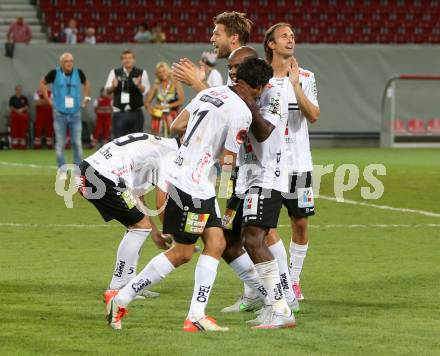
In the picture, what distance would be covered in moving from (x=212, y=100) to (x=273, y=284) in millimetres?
1394

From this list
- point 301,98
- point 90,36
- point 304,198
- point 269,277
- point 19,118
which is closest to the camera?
point 269,277

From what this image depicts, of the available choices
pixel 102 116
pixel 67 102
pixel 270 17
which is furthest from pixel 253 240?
pixel 270 17

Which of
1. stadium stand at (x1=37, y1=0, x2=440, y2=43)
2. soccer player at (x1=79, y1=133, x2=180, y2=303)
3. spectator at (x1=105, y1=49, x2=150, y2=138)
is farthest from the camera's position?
stadium stand at (x1=37, y1=0, x2=440, y2=43)

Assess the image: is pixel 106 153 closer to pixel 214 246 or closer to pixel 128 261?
pixel 128 261

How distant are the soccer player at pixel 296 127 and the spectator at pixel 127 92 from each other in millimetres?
11600

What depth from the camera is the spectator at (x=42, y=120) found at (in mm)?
29750

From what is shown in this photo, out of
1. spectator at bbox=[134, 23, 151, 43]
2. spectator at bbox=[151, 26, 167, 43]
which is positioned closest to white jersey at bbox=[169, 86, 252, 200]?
spectator at bbox=[151, 26, 167, 43]

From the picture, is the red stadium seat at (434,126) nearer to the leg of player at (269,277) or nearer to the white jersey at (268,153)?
the white jersey at (268,153)

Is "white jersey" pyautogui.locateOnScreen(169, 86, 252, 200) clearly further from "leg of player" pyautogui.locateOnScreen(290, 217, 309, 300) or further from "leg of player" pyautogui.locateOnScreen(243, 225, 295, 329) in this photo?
"leg of player" pyautogui.locateOnScreen(290, 217, 309, 300)

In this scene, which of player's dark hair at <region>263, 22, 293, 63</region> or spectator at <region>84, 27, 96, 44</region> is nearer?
player's dark hair at <region>263, 22, 293, 63</region>

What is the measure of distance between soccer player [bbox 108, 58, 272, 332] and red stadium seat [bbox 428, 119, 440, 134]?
25.6 meters

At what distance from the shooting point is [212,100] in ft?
24.8

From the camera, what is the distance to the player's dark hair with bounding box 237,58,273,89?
7578 mm

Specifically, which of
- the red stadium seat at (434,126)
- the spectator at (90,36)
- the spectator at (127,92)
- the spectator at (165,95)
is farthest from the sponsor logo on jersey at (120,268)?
the red stadium seat at (434,126)
